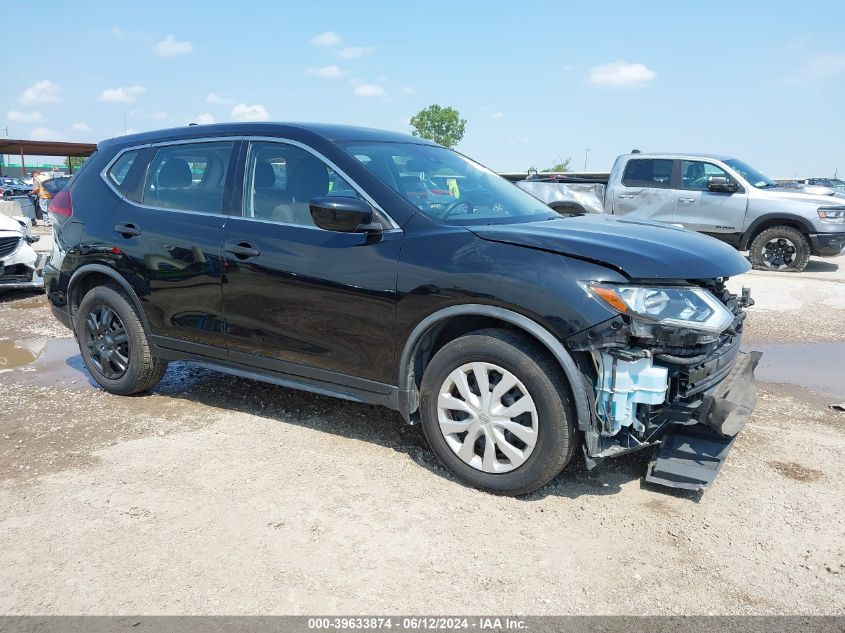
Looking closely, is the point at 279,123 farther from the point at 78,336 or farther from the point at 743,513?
the point at 743,513

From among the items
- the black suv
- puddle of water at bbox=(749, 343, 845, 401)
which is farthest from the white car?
puddle of water at bbox=(749, 343, 845, 401)

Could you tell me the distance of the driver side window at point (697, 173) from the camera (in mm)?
11680

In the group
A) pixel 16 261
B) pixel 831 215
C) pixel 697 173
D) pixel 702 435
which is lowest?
pixel 702 435

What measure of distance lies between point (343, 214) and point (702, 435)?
7.28ft

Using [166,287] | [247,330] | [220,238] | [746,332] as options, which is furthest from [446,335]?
[746,332]

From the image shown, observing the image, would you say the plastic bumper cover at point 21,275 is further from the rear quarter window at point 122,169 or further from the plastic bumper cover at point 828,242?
the plastic bumper cover at point 828,242

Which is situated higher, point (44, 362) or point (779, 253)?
point (779, 253)

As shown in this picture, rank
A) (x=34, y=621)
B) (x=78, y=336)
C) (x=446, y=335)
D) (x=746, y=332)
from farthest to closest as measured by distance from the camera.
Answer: (x=746, y=332), (x=78, y=336), (x=446, y=335), (x=34, y=621)

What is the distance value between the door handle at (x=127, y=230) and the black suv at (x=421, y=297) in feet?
0.08

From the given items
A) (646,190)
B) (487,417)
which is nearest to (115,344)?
(487,417)

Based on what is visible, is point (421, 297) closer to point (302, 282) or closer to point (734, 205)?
point (302, 282)

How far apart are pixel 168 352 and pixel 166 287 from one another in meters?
0.48

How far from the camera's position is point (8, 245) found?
887 cm

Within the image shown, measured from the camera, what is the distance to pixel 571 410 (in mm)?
3225
